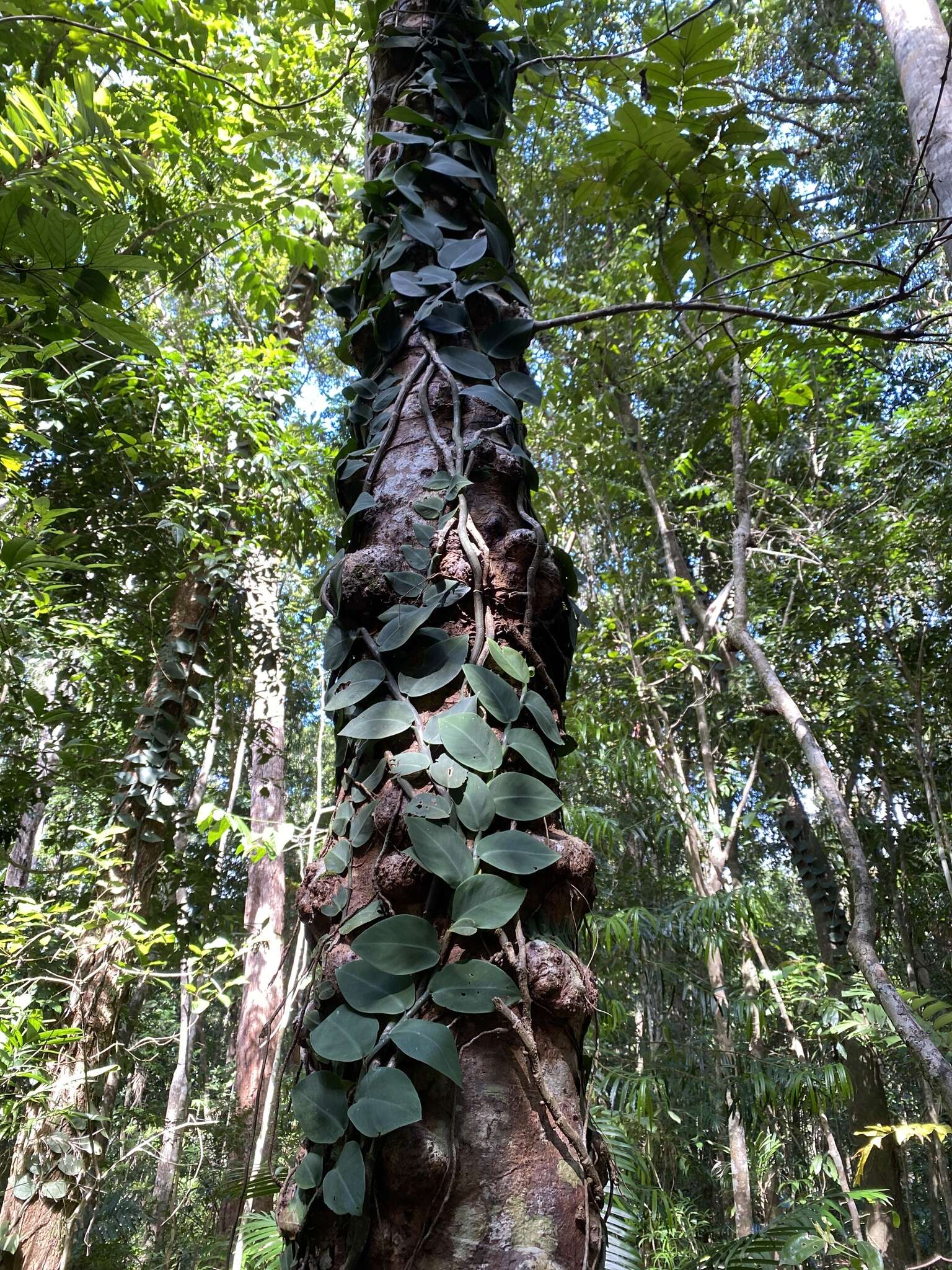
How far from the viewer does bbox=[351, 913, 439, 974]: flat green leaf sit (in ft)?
1.83

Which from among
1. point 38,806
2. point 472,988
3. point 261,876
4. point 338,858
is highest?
point 38,806

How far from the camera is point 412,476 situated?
821 millimetres

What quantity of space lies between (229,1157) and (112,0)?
4725 millimetres

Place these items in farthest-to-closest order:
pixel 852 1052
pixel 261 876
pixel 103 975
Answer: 1. pixel 261 876
2. pixel 852 1052
3. pixel 103 975

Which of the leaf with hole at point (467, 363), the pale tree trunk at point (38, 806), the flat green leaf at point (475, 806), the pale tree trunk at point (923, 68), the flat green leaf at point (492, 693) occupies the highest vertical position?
the pale tree trunk at point (923, 68)

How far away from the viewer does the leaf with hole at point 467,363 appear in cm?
89

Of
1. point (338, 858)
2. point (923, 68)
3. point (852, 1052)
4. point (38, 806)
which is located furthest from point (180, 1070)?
point (923, 68)

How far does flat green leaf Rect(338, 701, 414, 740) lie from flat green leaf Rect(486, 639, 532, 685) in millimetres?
90

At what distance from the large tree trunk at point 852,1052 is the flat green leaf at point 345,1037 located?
3.87m

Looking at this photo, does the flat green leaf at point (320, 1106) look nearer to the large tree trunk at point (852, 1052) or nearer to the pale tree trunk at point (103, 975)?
the pale tree trunk at point (103, 975)

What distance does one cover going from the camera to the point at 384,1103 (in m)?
0.50

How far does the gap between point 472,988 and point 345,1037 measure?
9 cm

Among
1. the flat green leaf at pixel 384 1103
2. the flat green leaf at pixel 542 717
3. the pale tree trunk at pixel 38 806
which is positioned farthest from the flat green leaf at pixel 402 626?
the pale tree trunk at pixel 38 806

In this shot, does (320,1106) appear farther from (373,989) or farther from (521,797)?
(521,797)
